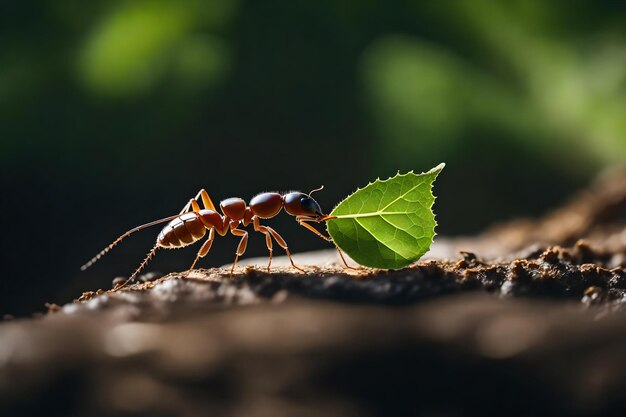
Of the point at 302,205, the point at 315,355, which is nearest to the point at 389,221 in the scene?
the point at 302,205

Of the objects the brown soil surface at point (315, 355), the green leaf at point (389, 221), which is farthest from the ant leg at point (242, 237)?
the brown soil surface at point (315, 355)

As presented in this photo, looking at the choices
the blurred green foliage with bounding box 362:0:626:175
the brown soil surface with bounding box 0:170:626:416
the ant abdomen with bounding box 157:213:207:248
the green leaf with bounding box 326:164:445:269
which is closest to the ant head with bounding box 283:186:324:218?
the green leaf with bounding box 326:164:445:269

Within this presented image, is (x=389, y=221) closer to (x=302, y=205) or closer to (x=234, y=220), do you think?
(x=302, y=205)

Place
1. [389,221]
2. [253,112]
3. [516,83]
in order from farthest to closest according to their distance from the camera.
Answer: [516,83] → [253,112] → [389,221]

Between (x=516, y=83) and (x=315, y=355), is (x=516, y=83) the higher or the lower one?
the higher one

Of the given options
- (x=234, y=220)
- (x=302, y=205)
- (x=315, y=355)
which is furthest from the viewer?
(x=234, y=220)

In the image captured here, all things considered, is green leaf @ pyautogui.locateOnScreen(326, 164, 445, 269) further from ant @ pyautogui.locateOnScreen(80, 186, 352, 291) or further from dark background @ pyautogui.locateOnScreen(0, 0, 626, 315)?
dark background @ pyautogui.locateOnScreen(0, 0, 626, 315)

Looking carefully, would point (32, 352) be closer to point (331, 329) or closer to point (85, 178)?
point (331, 329)
